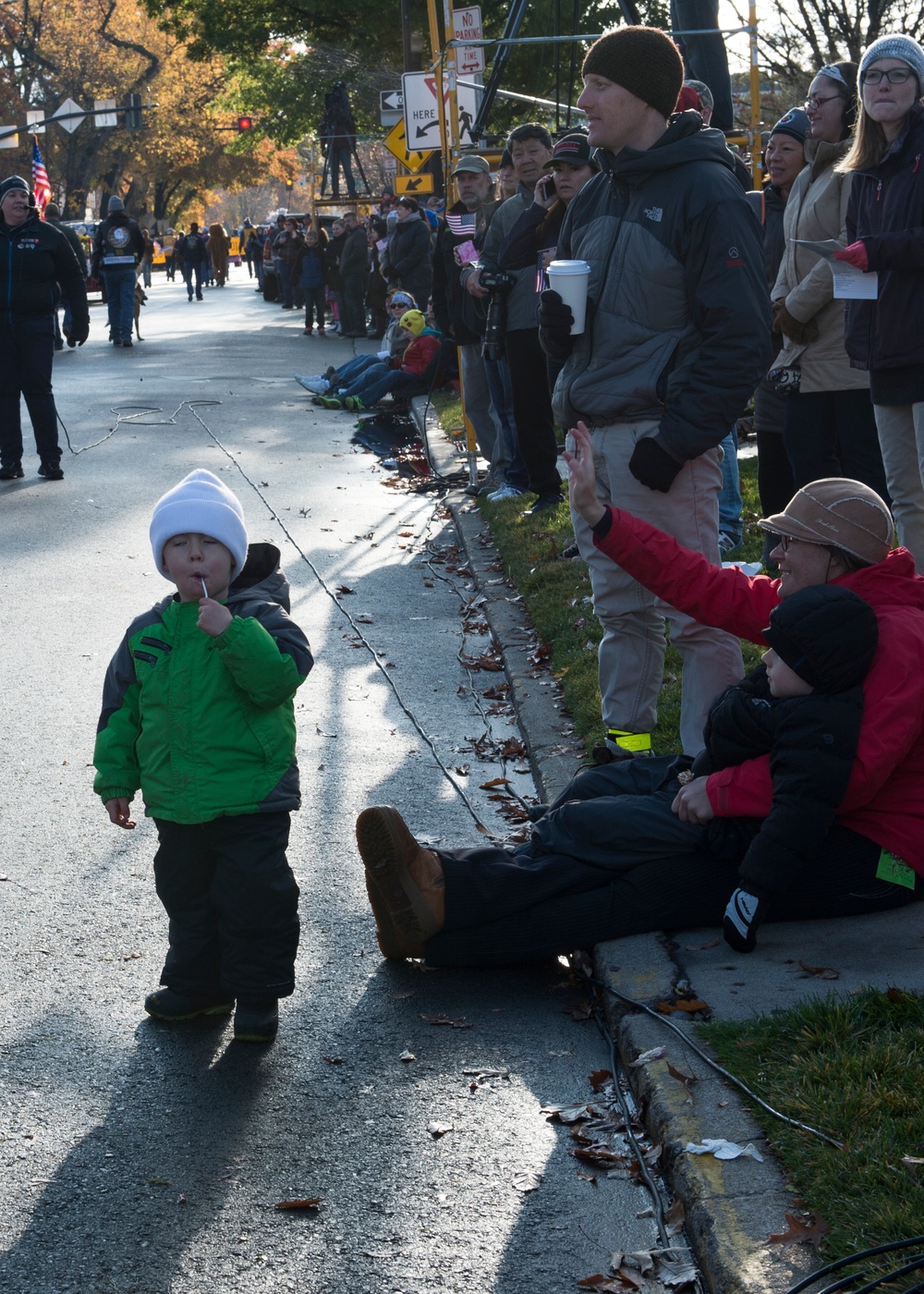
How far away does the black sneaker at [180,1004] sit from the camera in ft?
12.8

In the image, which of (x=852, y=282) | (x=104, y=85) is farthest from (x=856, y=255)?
(x=104, y=85)

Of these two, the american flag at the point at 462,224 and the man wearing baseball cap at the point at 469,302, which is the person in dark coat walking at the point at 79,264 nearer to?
the man wearing baseball cap at the point at 469,302

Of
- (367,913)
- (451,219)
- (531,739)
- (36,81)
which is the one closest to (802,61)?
(451,219)

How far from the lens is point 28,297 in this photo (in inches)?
485

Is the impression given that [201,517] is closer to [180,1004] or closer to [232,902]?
[232,902]

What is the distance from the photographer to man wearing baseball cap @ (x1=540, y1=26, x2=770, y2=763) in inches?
186

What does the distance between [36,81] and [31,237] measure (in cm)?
6366

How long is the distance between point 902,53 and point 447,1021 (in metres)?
3.84

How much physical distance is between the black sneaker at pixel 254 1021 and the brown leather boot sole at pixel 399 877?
0.40m

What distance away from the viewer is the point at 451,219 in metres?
11.3

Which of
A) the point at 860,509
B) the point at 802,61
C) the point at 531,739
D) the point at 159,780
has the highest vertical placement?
the point at 802,61

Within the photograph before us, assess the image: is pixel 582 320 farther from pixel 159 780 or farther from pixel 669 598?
pixel 159 780

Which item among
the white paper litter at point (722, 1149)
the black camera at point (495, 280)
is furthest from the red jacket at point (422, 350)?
the white paper litter at point (722, 1149)

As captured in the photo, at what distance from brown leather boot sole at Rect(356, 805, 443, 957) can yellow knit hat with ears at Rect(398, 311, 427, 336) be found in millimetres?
13128
